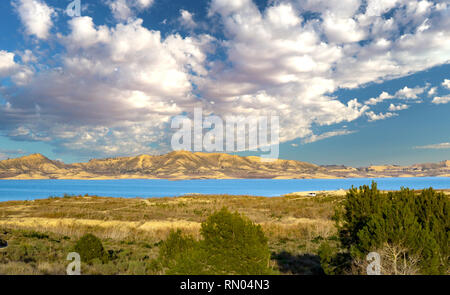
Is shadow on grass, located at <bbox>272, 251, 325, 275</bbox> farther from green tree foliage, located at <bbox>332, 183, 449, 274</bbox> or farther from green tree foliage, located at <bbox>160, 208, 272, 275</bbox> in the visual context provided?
green tree foliage, located at <bbox>160, 208, 272, 275</bbox>

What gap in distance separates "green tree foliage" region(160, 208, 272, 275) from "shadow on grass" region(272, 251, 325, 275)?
6193 mm

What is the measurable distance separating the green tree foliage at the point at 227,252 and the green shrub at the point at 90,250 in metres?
8.54

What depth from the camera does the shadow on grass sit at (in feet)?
40.5

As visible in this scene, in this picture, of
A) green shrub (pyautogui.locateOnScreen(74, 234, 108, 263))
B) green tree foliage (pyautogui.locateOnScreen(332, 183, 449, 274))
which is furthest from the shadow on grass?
green shrub (pyautogui.locateOnScreen(74, 234, 108, 263))

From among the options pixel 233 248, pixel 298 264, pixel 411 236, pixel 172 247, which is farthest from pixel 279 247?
pixel 233 248

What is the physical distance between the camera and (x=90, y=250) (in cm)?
1353

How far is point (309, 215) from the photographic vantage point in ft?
124

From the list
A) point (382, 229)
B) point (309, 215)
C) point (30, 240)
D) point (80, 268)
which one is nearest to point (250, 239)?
point (382, 229)

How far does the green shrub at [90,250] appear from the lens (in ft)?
43.9

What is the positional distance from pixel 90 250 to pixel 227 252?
969 centimetres

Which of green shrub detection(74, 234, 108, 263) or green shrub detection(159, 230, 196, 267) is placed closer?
green shrub detection(159, 230, 196, 267)

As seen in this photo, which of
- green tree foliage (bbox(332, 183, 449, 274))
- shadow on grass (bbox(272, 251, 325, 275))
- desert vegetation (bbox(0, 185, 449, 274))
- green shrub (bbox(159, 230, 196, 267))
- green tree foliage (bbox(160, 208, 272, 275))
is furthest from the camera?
shadow on grass (bbox(272, 251, 325, 275))

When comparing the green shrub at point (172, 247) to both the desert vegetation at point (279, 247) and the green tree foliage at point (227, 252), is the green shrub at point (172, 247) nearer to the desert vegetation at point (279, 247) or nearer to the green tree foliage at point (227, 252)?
the desert vegetation at point (279, 247)
